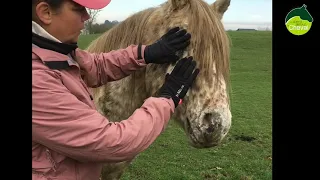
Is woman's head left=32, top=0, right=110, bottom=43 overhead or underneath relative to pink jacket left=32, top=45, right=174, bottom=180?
overhead

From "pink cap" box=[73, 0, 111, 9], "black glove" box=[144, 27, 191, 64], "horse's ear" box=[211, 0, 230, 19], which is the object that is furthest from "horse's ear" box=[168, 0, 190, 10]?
"pink cap" box=[73, 0, 111, 9]

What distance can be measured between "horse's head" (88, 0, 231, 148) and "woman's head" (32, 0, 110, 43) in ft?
2.18

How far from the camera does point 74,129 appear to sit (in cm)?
170

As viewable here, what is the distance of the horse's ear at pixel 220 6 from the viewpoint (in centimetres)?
258

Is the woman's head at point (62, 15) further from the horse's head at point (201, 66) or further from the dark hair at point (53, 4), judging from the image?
the horse's head at point (201, 66)

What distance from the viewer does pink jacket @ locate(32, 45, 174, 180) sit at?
1682 millimetres

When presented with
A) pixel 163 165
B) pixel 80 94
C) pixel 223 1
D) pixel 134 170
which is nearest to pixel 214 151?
pixel 163 165

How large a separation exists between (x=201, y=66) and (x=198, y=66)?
2 centimetres
